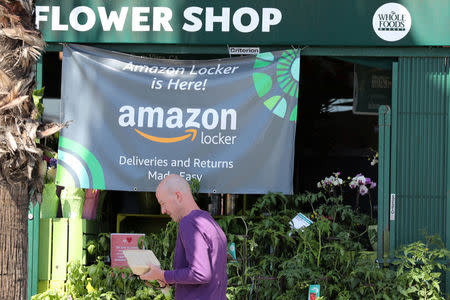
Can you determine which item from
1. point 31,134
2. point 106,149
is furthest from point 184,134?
point 31,134

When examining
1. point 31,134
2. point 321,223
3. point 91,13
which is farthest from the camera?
point 91,13

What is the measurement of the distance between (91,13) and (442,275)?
428 cm

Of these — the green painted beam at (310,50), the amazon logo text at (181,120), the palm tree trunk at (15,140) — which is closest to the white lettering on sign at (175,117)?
the amazon logo text at (181,120)

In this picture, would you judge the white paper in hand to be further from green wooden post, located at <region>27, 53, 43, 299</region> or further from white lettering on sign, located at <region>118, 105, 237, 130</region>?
green wooden post, located at <region>27, 53, 43, 299</region>

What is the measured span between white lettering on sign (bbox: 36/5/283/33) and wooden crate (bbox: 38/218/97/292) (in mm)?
1980

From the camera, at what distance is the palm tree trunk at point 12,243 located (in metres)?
4.84

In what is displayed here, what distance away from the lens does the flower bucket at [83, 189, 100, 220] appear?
7.87 metres

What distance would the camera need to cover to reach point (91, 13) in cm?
752

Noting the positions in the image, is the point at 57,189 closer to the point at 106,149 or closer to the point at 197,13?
the point at 106,149

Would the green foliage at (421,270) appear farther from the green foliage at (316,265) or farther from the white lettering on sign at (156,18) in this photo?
the white lettering on sign at (156,18)

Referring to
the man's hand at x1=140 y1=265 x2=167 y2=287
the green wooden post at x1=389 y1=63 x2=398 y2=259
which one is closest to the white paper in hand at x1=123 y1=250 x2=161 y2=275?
the man's hand at x1=140 y1=265 x2=167 y2=287

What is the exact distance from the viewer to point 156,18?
294 inches

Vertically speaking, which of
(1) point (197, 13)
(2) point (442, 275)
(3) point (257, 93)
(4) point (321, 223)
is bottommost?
(2) point (442, 275)

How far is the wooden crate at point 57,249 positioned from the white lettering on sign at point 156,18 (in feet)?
6.50
